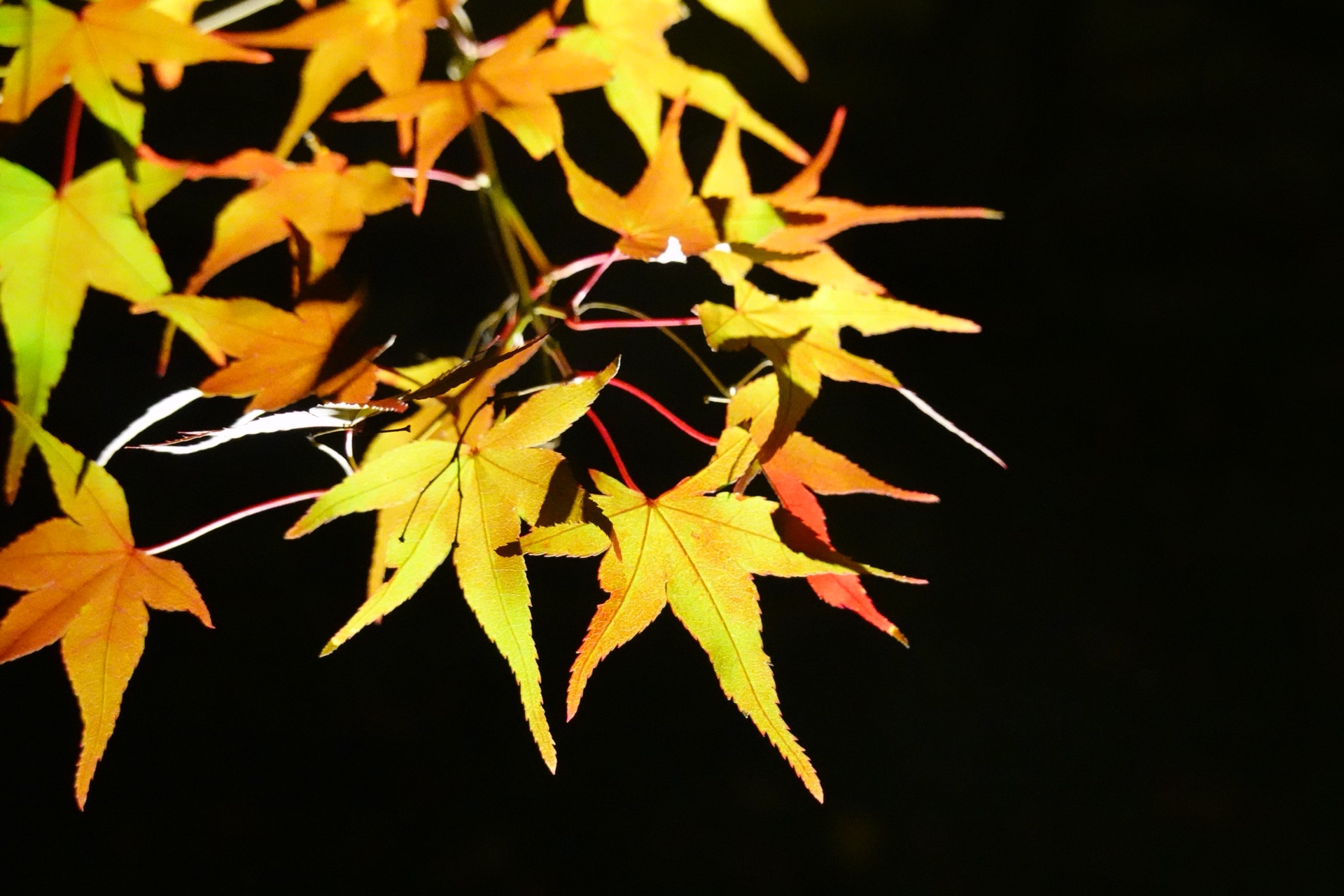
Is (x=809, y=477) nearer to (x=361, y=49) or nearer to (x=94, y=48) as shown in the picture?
(x=361, y=49)

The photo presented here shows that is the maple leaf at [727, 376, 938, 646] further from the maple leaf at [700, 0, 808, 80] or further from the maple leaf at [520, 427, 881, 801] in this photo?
the maple leaf at [700, 0, 808, 80]

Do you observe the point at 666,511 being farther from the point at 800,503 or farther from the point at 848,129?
the point at 848,129

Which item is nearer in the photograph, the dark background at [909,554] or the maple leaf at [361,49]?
the maple leaf at [361,49]

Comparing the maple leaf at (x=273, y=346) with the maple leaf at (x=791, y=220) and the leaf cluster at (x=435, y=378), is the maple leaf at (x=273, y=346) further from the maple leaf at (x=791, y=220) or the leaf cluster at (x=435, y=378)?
the maple leaf at (x=791, y=220)

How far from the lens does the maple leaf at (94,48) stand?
485mm

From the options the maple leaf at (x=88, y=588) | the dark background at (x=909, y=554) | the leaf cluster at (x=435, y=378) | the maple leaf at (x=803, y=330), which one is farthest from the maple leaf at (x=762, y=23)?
the dark background at (x=909, y=554)

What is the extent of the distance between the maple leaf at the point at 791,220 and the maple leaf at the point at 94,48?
0.26 metres

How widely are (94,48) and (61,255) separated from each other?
0.36 feet

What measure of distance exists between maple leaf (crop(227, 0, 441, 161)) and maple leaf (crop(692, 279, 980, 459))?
20 centimetres

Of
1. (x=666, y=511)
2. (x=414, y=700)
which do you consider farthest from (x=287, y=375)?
(x=414, y=700)

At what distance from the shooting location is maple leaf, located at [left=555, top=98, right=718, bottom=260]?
505 mm

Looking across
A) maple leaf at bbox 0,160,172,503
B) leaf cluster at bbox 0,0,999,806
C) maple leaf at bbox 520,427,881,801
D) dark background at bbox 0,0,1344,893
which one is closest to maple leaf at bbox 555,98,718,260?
leaf cluster at bbox 0,0,999,806

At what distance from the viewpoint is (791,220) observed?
1.69 ft

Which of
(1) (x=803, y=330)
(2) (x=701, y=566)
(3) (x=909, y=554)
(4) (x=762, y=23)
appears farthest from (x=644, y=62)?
(3) (x=909, y=554)
